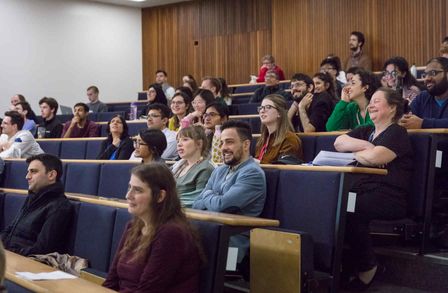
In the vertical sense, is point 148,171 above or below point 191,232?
above

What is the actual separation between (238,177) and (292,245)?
403 mm

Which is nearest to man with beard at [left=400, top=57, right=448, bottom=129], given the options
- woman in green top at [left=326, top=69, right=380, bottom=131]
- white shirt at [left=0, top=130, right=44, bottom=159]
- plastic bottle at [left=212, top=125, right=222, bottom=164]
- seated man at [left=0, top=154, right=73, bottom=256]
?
woman in green top at [left=326, top=69, right=380, bottom=131]

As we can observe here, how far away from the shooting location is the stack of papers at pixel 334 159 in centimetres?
216

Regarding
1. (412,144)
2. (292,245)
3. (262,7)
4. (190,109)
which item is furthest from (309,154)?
(262,7)

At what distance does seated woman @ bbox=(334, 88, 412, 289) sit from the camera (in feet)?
6.63

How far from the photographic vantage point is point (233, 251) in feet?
5.53

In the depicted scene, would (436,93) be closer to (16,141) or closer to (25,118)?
(16,141)

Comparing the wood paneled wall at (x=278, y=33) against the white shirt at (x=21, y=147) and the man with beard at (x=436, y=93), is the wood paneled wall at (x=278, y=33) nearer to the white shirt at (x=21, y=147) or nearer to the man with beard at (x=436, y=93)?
the man with beard at (x=436, y=93)

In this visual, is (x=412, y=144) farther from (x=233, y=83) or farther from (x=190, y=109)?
(x=233, y=83)

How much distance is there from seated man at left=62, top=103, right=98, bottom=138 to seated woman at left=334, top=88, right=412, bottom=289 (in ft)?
9.10

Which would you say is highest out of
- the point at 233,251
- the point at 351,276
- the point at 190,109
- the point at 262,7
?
the point at 262,7

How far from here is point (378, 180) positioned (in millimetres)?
2170

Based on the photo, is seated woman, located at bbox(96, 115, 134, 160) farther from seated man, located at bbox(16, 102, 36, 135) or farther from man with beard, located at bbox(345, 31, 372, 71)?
man with beard, located at bbox(345, 31, 372, 71)

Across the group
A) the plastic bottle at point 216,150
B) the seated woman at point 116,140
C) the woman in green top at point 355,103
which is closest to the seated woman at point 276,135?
the plastic bottle at point 216,150
